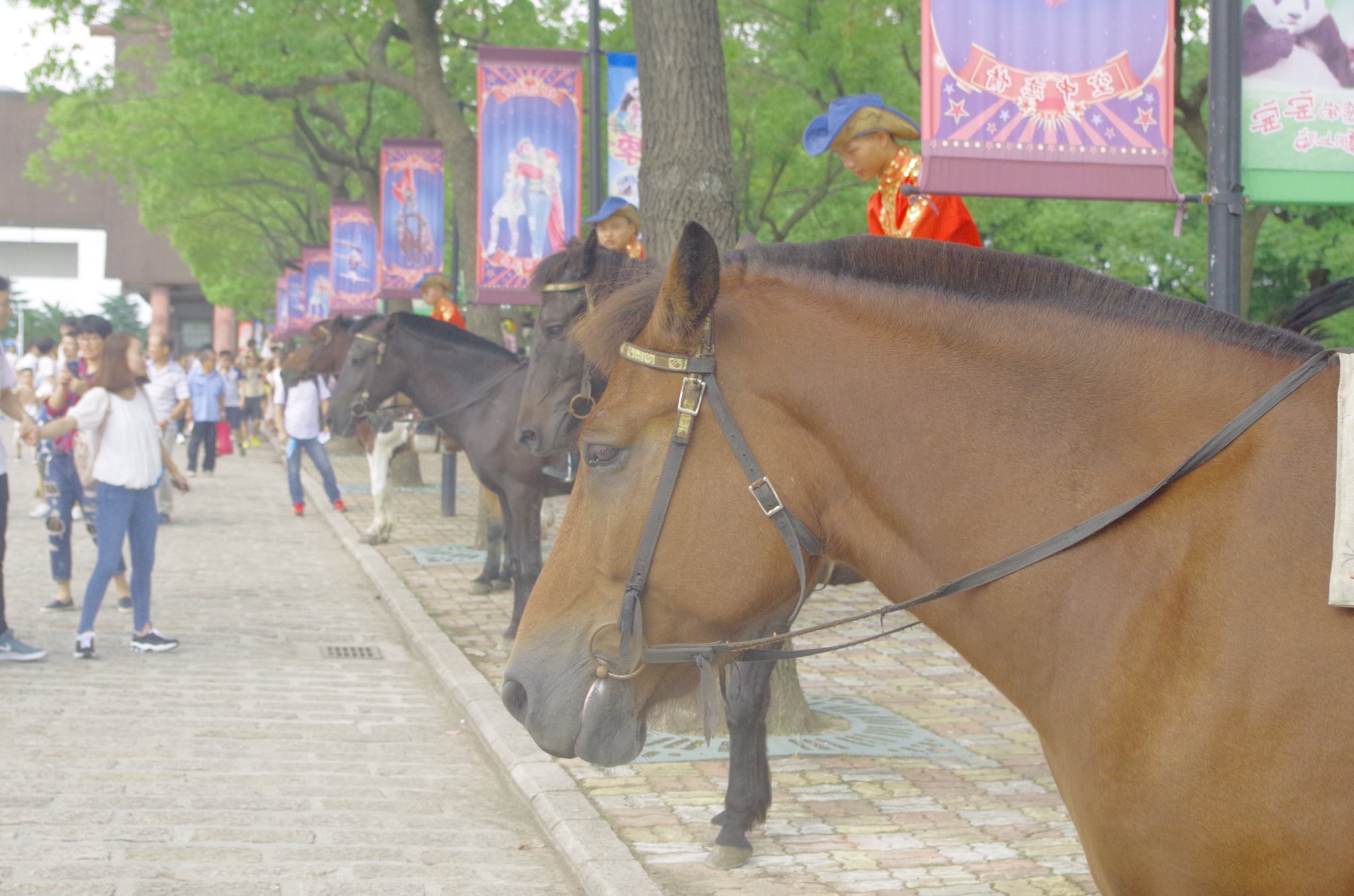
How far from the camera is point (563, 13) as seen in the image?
22.8 m

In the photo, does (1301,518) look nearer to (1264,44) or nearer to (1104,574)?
(1104,574)

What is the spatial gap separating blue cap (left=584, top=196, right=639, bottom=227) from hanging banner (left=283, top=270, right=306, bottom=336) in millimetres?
24486

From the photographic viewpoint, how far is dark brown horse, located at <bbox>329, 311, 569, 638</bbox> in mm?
11125

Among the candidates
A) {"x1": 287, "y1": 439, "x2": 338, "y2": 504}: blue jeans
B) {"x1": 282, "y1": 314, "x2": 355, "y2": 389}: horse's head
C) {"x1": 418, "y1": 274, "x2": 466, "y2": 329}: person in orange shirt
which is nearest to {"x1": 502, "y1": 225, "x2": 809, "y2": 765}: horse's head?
{"x1": 282, "y1": 314, "x2": 355, "y2": 389}: horse's head

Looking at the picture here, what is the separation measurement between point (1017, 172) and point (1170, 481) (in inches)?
141

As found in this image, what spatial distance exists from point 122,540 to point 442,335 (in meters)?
3.68

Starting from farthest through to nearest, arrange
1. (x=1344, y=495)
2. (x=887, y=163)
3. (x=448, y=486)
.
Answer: (x=448, y=486)
(x=887, y=163)
(x=1344, y=495)

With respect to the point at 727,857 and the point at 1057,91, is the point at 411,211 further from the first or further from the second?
the point at 727,857

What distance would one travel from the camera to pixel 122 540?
10.2 m

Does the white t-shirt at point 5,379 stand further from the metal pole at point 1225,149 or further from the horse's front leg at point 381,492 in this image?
the metal pole at point 1225,149

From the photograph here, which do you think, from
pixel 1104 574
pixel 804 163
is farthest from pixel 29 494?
pixel 1104 574

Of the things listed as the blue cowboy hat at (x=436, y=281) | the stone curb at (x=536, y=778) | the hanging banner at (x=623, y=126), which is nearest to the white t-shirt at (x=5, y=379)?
the stone curb at (x=536, y=778)

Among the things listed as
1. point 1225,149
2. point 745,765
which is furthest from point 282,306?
point 1225,149

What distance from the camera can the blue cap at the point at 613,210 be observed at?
31.3 ft
